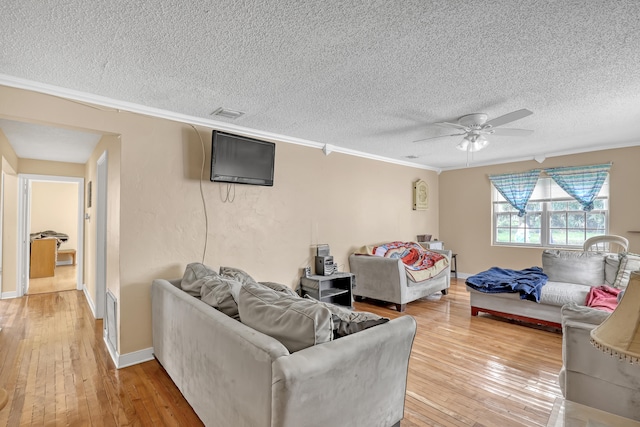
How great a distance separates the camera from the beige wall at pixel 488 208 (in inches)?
187

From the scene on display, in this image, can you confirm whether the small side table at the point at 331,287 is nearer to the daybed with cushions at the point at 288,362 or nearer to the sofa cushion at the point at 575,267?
the daybed with cushions at the point at 288,362

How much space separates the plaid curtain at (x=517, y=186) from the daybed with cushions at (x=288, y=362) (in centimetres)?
507

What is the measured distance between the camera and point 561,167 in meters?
5.33

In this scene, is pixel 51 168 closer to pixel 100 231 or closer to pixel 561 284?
pixel 100 231

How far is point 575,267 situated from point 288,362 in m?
4.37

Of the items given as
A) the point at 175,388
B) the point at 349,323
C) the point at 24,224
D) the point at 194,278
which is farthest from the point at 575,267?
the point at 24,224

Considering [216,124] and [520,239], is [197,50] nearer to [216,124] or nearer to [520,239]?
[216,124]

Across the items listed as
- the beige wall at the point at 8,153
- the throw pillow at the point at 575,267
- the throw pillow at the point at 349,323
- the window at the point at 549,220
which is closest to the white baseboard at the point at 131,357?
the throw pillow at the point at 349,323

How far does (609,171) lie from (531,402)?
437 centimetres

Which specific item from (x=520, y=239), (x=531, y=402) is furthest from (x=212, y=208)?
(x=520, y=239)

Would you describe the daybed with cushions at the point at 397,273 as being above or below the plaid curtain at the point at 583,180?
below

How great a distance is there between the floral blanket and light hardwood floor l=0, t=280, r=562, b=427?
958 millimetres

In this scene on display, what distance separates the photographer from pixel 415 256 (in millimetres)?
5328

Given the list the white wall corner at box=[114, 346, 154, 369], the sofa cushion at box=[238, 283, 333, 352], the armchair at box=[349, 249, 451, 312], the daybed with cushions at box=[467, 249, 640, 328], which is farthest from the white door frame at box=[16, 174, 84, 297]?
the daybed with cushions at box=[467, 249, 640, 328]
